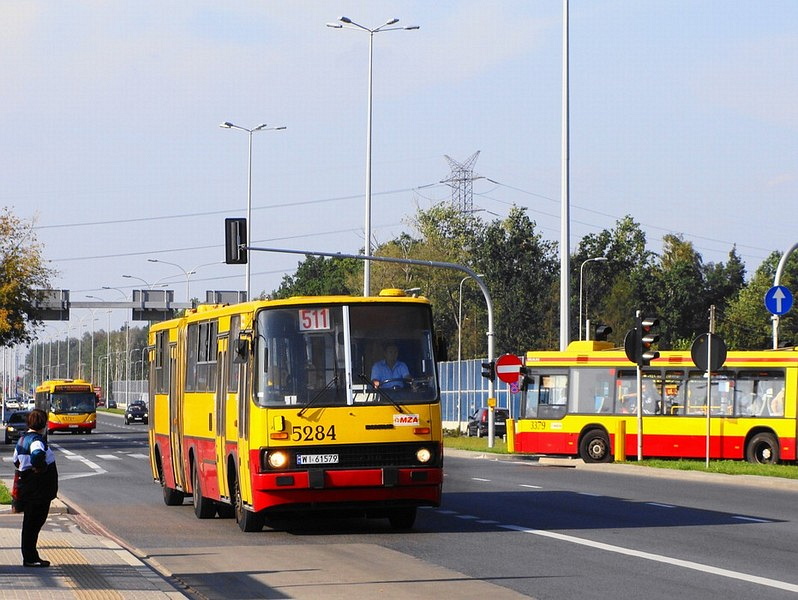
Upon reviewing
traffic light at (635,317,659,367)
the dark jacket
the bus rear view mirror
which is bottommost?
the dark jacket

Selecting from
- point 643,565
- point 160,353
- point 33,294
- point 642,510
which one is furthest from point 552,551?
point 33,294

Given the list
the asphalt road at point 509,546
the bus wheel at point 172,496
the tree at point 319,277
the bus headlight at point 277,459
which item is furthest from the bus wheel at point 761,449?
the tree at point 319,277

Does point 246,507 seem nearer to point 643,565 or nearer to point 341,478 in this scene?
point 341,478

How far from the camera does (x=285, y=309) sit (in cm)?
1766

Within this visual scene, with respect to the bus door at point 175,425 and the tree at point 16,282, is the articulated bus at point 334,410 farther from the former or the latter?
the tree at point 16,282

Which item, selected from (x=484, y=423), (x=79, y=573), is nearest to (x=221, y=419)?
(x=79, y=573)

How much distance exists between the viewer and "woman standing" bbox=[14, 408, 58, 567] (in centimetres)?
1357

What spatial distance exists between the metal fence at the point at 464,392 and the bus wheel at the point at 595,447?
32944mm

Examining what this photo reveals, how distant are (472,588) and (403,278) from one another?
10081 centimetres

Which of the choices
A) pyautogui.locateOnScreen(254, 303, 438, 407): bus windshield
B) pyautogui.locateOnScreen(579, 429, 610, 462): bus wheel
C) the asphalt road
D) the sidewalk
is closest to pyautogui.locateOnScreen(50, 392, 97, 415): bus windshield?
pyautogui.locateOnScreen(579, 429, 610, 462): bus wheel

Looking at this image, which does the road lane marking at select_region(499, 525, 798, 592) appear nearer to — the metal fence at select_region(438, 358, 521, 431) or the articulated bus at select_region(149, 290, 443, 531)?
the articulated bus at select_region(149, 290, 443, 531)

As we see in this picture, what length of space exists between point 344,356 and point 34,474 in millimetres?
4589

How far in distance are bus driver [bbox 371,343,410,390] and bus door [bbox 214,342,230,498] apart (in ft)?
7.82

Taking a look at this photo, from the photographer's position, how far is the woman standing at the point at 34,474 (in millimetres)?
13570
